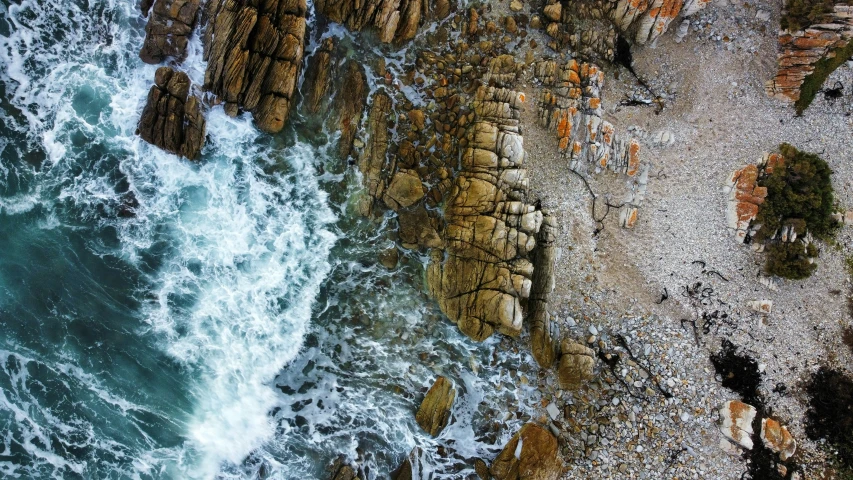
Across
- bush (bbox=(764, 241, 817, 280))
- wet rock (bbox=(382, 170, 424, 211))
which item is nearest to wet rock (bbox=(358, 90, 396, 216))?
wet rock (bbox=(382, 170, 424, 211))

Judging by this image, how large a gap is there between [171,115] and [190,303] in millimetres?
7861

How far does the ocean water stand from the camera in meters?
21.6

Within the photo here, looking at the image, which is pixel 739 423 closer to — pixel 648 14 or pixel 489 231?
pixel 489 231

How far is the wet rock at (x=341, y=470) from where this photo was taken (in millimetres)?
22188

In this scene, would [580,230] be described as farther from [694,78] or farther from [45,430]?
[45,430]

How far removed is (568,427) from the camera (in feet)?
74.1

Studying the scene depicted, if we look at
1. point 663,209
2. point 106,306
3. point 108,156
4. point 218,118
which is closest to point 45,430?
point 106,306

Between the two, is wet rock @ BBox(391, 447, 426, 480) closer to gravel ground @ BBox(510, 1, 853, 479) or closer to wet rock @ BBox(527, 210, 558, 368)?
gravel ground @ BBox(510, 1, 853, 479)

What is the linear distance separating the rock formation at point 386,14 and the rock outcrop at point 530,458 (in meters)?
17.8

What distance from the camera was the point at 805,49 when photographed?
74.4 ft

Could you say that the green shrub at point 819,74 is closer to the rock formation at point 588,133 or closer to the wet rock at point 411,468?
the rock formation at point 588,133

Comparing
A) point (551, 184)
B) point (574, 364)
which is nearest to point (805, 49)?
point (551, 184)

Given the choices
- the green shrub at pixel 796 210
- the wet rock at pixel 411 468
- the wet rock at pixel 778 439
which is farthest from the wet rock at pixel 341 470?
the green shrub at pixel 796 210

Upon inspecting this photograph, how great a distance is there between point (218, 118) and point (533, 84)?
13559mm
